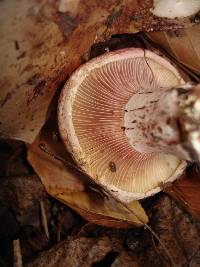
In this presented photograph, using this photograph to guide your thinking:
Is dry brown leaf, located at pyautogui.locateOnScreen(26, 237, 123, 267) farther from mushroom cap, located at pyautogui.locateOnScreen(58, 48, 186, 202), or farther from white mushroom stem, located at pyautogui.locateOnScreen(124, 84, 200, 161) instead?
white mushroom stem, located at pyautogui.locateOnScreen(124, 84, 200, 161)

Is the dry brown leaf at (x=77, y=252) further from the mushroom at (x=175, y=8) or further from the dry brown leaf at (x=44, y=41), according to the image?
the mushroom at (x=175, y=8)

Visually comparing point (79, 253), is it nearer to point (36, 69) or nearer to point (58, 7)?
point (36, 69)

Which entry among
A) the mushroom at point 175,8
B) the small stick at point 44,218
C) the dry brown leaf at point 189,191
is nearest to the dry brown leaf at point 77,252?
the small stick at point 44,218

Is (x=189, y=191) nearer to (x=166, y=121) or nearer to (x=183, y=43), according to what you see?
(x=166, y=121)

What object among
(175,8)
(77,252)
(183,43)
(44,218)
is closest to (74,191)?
(44,218)

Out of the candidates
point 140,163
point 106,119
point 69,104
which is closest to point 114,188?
point 140,163
